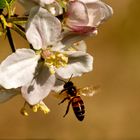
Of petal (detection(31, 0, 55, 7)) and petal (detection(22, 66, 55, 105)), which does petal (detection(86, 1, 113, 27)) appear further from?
petal (detection(22, 66, 55, 105))

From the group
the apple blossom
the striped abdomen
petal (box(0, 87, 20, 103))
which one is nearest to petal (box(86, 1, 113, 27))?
the apple blossom

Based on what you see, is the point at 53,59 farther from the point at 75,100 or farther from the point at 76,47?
the point at 75,100

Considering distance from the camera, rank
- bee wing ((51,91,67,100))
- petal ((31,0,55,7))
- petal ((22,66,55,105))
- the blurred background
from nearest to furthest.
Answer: petal ((31,0,55,7)) < petal ((22,66,55,105)) < bee wing ((51,91,67,100)) < the blurred background

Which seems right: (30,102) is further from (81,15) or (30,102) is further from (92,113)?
(92,113)

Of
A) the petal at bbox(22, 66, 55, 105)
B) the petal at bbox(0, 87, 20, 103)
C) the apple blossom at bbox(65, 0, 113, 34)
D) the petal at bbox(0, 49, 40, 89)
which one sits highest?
the apple blossom at bbox(65, 0, 113, 34)

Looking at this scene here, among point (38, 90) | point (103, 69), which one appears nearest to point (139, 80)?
point (103, 69)

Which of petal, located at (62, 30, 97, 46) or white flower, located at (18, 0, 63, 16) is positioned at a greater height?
white flower, located at (18, 0, 63, 16)

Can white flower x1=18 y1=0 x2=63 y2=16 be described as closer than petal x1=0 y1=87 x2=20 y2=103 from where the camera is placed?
Yes
